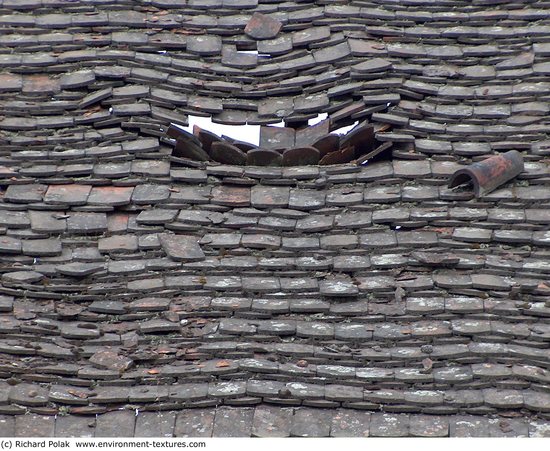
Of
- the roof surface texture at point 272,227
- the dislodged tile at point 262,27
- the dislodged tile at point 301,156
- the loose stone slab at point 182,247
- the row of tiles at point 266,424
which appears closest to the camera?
the row of tiles at point 266,424

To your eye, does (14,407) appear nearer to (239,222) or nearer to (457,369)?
(239,222)

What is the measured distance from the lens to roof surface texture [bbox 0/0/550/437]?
7.88m

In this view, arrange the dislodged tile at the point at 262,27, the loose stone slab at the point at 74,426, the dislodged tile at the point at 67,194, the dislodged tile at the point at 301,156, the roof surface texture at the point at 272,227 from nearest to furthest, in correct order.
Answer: the loose stone slab at the point at 74,426
the roof surface texture at the point at 272,227
the dislodged tile at the point at 67,194
the dislodged tile at the point at 301,156
the dislodged tile at the point at 262,27

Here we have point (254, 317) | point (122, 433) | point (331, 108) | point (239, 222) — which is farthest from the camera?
point (331, 108)

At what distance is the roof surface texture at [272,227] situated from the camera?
7.88m

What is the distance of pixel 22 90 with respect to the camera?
31.5ft

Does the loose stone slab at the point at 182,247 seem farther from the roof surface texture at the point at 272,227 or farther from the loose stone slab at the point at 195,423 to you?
the loose stone slab at the point at 195,423

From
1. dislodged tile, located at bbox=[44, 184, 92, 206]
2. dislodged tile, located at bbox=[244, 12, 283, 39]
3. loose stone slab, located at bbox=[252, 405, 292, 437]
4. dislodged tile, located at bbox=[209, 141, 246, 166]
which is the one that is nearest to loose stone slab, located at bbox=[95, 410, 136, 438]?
loose stone slab, located at bbox=[252, 405, 292, 437]

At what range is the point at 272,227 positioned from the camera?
8797mm

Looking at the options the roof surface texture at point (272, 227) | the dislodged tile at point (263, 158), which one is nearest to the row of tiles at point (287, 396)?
the roof surface texture at point (272, 227)

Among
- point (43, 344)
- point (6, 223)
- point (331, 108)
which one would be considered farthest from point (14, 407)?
point (331, 108)

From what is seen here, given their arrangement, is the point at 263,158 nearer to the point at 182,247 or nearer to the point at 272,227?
the point at 272,227

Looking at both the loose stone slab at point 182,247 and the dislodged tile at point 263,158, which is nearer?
the loose stone slab at point 182,247

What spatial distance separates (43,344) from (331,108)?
277 cm
